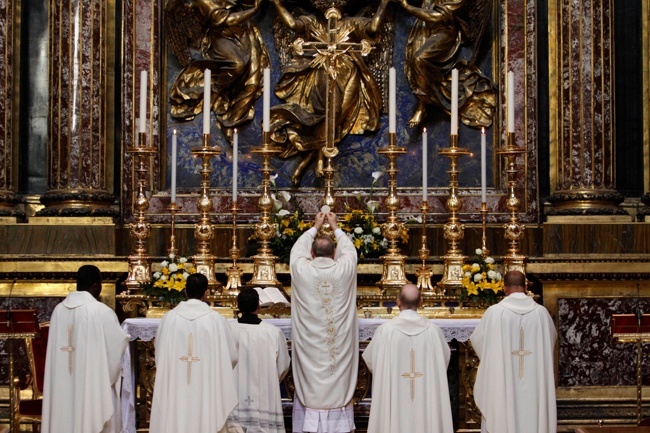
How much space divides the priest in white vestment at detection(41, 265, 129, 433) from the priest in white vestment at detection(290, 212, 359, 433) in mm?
1347

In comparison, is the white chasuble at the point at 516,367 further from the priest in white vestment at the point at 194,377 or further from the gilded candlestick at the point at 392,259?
the priest in white vestment at the point at 194,377

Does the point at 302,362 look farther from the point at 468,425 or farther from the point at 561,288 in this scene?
the point at 561,288

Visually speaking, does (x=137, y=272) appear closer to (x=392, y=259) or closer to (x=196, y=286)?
(x=196, y=286)

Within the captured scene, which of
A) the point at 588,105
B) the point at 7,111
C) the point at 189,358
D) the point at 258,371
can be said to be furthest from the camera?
the point at 7,111

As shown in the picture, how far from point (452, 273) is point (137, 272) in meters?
2.75

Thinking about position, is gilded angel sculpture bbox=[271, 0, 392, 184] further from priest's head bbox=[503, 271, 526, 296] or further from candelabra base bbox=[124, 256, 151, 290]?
priest's head bbox=[503, 271, 526, 296]

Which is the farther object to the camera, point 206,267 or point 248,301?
point 206,267

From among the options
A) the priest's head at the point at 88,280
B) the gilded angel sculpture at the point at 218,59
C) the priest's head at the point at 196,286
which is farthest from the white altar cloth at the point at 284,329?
the gilded angel sculpture at the point at 218,59

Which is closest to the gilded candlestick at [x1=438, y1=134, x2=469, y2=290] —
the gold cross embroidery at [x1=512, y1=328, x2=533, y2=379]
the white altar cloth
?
the white altar cloth

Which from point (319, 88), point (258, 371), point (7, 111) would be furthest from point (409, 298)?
point (7, 111)

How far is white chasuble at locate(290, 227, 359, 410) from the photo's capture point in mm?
9102

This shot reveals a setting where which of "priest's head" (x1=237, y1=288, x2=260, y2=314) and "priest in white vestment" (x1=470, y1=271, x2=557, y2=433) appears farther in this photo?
"priest in white vestment" (x1=470, y1=271, x2=557, y2=433)

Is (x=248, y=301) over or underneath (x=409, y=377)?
over

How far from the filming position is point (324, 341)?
9.14m
